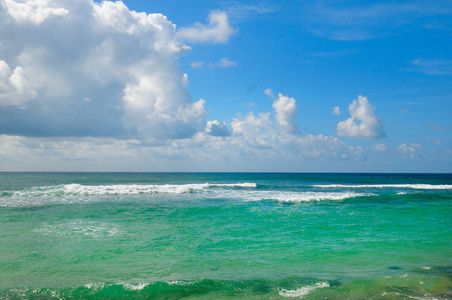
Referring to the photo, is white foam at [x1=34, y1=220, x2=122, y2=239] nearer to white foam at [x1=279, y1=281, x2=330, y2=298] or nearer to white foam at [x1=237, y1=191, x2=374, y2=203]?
white foam at [x1=279, y1=281, x2=330, y2=298]

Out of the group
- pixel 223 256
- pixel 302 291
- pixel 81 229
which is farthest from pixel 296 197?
pixel 302 291

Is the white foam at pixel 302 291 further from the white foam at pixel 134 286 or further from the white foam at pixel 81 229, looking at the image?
the white foam at pixel 81 229

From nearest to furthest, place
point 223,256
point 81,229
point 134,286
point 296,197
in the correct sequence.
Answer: point 134,286 < point 223,256 < point 81,229 < point 296,197

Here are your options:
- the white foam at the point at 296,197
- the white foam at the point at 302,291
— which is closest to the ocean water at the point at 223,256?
the white foam at the point at 302,291

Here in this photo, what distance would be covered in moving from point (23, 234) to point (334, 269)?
14.8 m

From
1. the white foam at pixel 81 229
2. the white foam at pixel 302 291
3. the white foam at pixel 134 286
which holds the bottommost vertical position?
the white foam at pixel 81 229

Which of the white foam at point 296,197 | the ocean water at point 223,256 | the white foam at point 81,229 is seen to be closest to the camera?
the ocean water at point 223,256

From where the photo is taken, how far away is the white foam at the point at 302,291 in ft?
25.1

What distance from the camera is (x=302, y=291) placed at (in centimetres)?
786

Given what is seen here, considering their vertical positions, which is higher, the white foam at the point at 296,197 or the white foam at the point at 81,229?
the white foam at the point at 296,197

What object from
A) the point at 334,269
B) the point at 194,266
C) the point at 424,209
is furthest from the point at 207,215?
the point at 424,209

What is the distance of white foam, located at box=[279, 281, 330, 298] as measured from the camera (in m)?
7.65

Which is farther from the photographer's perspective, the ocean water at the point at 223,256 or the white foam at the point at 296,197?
the white foam at the point at 296,197

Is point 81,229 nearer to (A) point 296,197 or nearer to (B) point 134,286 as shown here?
(B) point 134,286
